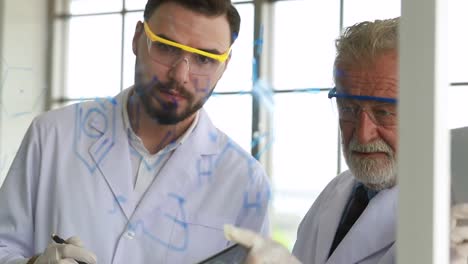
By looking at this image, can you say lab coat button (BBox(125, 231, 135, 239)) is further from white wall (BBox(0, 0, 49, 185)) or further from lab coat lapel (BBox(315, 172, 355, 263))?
white wall (BBox(0, 0, 49, 185))

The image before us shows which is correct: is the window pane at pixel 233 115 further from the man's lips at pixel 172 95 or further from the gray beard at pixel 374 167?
the gray beard at pixel 374 167

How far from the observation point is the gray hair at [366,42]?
0.90 m

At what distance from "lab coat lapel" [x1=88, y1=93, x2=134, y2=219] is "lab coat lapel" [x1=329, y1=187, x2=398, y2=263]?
0.33 meters

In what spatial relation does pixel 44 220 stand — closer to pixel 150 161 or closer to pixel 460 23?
pixel 150 161

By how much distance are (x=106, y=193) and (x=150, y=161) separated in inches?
3.4

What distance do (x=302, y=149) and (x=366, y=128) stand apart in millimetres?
323

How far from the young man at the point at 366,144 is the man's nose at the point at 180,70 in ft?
0.71

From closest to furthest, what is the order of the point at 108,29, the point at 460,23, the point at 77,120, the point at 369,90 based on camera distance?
1. the point at 369,90
2. the point at 77,120
3. the point at 460,23
4. the point at 108,29

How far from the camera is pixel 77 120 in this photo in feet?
3.67

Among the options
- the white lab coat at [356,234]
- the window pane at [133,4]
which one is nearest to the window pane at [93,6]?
the window pane at [133,4]

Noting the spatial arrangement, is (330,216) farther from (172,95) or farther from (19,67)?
(19,67)

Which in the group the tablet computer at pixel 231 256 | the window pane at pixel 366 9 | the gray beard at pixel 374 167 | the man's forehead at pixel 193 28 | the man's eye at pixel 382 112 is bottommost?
the tablet computer at pixel 231 256

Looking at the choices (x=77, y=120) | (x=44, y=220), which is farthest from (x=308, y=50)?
(x=44, y=220)

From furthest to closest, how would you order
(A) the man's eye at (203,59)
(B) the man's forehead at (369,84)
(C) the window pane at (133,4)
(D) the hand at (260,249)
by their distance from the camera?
(C) the window pane at (133,4)
(A) the man's eye at (203,59)
(B) the man's forehead at (369,84)
(D) the hand at (260,249)
